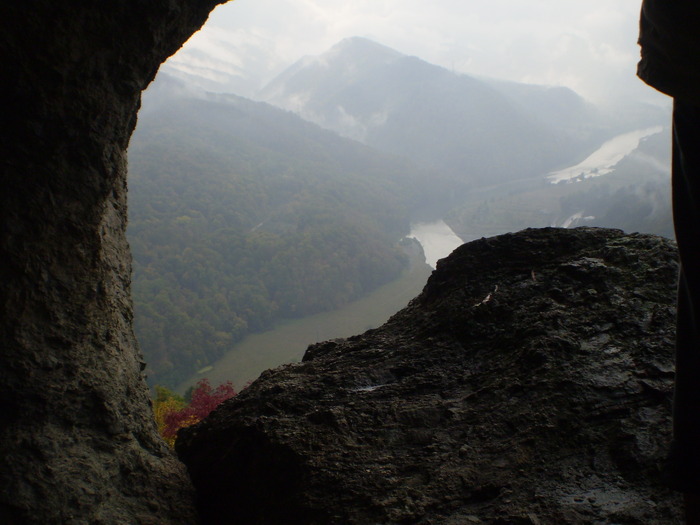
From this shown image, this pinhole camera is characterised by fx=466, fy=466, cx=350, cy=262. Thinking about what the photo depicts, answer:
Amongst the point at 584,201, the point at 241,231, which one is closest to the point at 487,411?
the point at 584,201

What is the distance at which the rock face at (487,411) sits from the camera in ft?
8.13

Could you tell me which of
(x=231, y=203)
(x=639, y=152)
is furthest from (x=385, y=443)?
(x=639, y=152)

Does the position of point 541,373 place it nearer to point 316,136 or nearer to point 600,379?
point 600,379

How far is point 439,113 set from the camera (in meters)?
131

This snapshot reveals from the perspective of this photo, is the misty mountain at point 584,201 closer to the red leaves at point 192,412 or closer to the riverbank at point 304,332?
the riverbank at point 304,332

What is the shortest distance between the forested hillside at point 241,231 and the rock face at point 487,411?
3647 cm

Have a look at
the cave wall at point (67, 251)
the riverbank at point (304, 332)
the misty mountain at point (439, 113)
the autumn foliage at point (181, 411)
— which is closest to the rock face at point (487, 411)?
the cave wall at point (67, 251)

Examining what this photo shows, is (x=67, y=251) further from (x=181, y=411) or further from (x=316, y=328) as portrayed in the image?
(x=316, y=328)

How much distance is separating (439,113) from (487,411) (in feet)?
451

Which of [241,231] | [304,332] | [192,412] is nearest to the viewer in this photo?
[192,412]

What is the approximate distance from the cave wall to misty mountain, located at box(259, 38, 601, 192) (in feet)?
313

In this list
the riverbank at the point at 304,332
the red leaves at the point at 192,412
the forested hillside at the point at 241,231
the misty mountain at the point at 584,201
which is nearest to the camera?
the red leaves at the point at 192,412

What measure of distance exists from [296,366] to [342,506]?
1.63 m

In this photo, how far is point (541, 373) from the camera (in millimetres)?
3096
